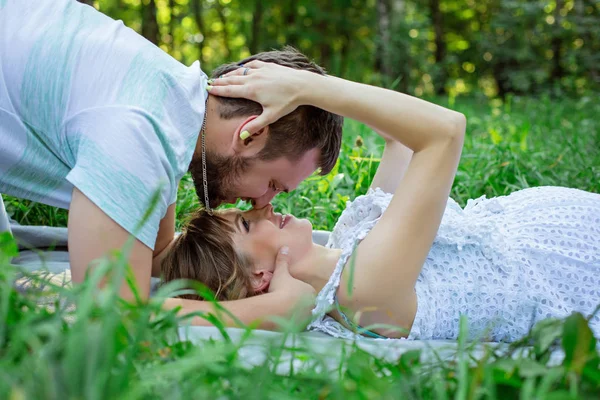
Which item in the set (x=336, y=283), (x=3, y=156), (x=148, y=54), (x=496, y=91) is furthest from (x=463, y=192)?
(x=496, y=91)

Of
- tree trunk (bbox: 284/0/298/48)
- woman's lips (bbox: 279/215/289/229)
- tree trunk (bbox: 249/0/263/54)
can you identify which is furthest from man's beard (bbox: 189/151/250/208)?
tree trunk (bbox: 249/0/263/54)

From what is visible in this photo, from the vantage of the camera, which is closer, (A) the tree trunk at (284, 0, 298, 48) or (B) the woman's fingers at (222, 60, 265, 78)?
(B) the woman's fingers at (222, 60, 265, 78)

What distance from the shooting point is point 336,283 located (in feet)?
7.64

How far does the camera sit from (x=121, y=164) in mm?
1932

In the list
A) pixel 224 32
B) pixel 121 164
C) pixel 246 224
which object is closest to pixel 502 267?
pixel 246 224

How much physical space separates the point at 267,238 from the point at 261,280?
16 centimetres

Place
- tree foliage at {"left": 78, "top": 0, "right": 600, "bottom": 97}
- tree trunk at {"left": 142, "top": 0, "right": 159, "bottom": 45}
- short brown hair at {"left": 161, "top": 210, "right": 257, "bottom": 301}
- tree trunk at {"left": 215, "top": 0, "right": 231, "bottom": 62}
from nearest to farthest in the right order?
1. short brown hair at {"left": 161, "top": 210, "right": 257, "bottom": 301}
2. tree trunk at {"left": 142, "top": 0, "right": 159, "bottom": 45}
3. tree foliage at {"left": 78, "top": 0, "right": 600, "bottom": 97}
4. tree trunk at {"left": 215, "top": 0, "right": 231, "bottom": 62}

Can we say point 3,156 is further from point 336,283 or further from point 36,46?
point 336,283

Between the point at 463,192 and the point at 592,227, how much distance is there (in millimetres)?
1386

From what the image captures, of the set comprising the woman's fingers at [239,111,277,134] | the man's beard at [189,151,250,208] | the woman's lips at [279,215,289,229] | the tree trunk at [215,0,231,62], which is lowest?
the tree trunk at [215,0,231,62]

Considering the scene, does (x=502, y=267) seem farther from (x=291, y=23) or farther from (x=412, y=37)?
(x=291, y=23)

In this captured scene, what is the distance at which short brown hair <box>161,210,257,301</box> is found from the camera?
8.02 feet

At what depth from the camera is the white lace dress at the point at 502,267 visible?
239 centimetres

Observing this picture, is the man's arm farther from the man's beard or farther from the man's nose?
the man's nose
